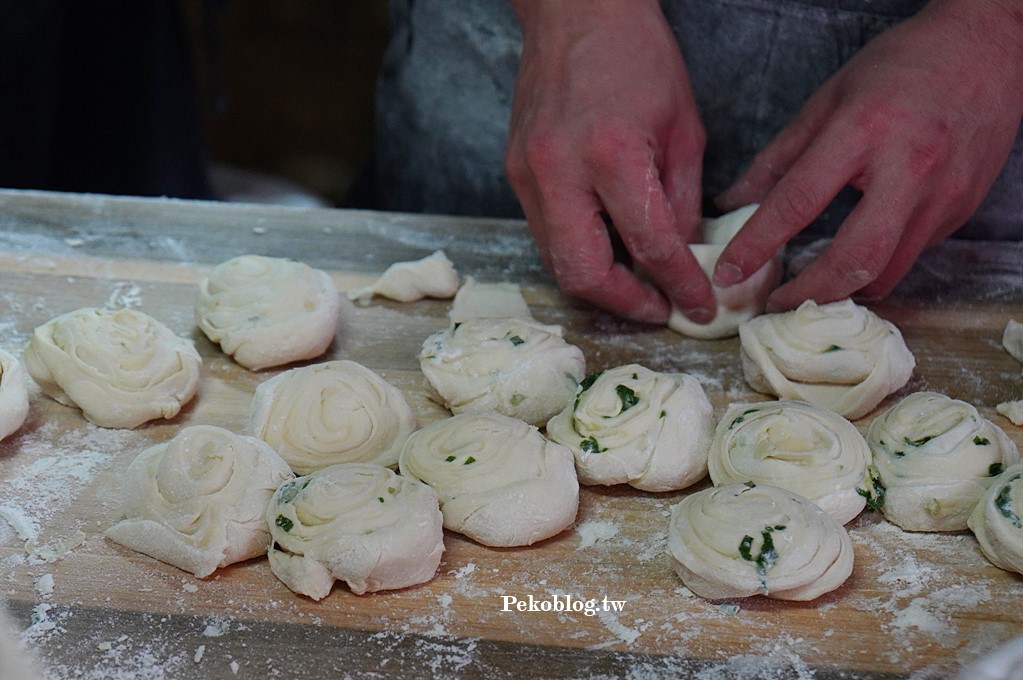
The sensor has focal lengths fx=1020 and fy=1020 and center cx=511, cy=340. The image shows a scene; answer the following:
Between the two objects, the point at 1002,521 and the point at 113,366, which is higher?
the point at 1002,521

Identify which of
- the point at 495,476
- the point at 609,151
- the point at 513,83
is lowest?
the point at 495,476

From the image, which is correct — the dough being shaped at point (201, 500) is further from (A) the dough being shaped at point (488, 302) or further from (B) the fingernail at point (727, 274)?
(B) the fingernail at point (727, 274)

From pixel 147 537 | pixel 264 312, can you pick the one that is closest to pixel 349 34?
pixel 264 312

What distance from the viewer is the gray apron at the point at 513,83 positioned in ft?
8.99

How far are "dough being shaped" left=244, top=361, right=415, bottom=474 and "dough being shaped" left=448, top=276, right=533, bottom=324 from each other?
17.4 inches

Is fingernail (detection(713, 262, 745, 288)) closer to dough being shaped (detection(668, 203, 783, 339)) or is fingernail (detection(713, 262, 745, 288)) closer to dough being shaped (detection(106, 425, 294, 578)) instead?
dough being shaped (detection(668, 203, 783, 339))

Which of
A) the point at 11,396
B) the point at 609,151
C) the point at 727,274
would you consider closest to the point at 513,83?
the point at 609,151

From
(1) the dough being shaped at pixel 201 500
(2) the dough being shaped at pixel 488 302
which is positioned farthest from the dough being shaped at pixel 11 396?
(2) the dough being shaped at pixel 488 302

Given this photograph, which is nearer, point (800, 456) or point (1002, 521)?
point (1002, 521)

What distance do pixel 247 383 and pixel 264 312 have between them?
174 millimetres

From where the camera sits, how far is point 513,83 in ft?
10.0

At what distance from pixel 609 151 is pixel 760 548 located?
935 millimetres

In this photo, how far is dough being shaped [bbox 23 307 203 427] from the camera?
2.15 metres

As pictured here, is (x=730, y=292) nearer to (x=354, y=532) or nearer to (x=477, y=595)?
(x=477, y=595)
